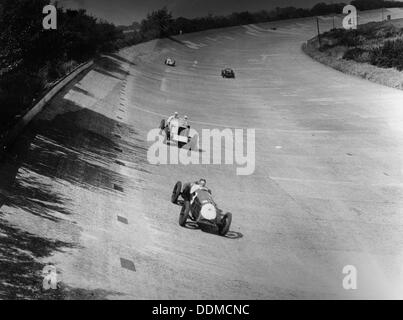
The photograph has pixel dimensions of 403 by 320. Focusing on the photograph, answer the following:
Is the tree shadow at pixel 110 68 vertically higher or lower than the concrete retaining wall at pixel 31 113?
higher

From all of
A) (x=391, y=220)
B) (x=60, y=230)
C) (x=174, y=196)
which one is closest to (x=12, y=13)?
(x=174, y=196)

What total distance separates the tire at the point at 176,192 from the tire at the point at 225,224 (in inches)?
108

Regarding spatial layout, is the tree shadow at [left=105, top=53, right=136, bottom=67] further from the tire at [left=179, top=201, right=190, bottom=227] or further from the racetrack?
the tire at [left=179, top=201, right=190, bottom=227]

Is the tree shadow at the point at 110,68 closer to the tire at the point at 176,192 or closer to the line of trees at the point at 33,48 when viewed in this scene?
the line of trees at the point at 33,48

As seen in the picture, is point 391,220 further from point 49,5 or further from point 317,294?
point 49,5

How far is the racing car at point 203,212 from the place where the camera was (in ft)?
53.1

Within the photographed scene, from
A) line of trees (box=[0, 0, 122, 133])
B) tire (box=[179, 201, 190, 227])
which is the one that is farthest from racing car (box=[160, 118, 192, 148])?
tire (box=[179, 201, 190, 227])

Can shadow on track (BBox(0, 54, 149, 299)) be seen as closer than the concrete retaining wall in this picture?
Yes

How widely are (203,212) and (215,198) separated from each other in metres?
4.67

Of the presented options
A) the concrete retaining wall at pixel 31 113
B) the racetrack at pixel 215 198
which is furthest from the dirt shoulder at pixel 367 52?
the concrete retaining wall at pixel 31 113

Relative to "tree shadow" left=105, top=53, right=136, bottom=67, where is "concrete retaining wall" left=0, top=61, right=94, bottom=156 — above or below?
below

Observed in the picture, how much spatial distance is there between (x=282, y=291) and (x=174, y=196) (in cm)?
681

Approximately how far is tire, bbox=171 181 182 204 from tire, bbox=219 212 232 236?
2753 millimetres

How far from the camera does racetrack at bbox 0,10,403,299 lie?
13109 mm
